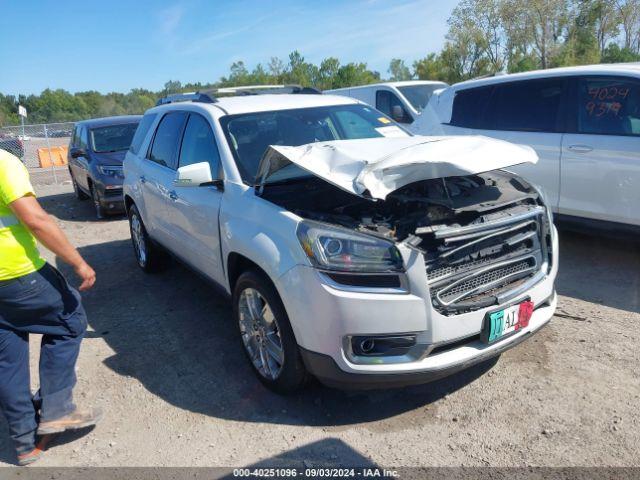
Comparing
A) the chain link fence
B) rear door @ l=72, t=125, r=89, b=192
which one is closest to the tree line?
the chain link fence

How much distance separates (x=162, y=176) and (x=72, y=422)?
2362 millimetres

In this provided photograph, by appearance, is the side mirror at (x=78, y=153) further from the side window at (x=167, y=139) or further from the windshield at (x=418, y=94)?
the windshield at (x=418, y=94)

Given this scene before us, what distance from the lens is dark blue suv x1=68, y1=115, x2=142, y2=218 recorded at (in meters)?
9.06

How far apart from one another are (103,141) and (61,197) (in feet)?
11.0

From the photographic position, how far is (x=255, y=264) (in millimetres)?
3189

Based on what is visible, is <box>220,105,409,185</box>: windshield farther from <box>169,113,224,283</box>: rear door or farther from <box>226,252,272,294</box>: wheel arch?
<box>226,252,272,294</box>: wheel arch

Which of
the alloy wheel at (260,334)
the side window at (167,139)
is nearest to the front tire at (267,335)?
the alloy wheel at (260,334)

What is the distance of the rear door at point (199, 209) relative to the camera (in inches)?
146

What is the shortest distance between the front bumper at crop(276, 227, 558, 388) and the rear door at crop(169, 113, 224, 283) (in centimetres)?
106

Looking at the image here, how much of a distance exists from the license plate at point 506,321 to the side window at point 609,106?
9.33ft

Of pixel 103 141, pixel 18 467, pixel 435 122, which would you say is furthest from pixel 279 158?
pixel 103 141

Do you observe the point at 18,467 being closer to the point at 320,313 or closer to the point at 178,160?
the point at 320,313

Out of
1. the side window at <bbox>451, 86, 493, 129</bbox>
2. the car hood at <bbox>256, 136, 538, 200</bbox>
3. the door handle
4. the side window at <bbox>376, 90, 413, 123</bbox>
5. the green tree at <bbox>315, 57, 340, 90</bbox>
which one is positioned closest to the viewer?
the car hood at <bbox>256, 136, 538, 200</bbox>

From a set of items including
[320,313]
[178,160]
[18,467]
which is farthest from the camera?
[178,160]
